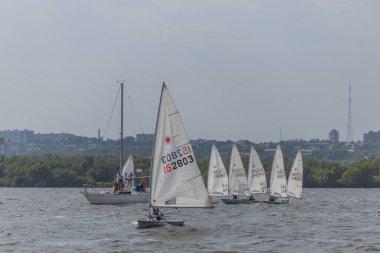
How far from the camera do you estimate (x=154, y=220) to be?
182ft

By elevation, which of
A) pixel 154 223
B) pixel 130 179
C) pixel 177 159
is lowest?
pixel 154 223

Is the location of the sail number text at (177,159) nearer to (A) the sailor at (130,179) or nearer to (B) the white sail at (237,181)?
(A) the sailor at (130,179)

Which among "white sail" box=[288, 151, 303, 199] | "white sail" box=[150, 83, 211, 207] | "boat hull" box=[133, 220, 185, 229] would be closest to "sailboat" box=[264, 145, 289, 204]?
"white sail" box=[288, 151, 303, 199]

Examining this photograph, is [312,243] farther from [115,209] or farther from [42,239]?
[115,209]

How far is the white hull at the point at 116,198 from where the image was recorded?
89.0 m

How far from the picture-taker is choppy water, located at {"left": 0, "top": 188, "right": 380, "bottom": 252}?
5050 centimetres

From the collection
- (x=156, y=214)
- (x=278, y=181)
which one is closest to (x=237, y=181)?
(x=278, y=181)

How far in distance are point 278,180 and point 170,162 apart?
45995 millimetres

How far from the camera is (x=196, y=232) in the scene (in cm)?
5712

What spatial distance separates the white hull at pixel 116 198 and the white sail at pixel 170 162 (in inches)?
1383

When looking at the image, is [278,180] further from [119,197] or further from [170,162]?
[170,162]

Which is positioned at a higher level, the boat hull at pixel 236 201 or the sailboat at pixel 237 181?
the sailboat at pixel 237 181

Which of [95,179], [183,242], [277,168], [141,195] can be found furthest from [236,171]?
[95,179]

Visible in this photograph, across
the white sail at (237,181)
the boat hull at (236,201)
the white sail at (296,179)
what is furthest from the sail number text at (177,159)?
the white sail at (296,179)
